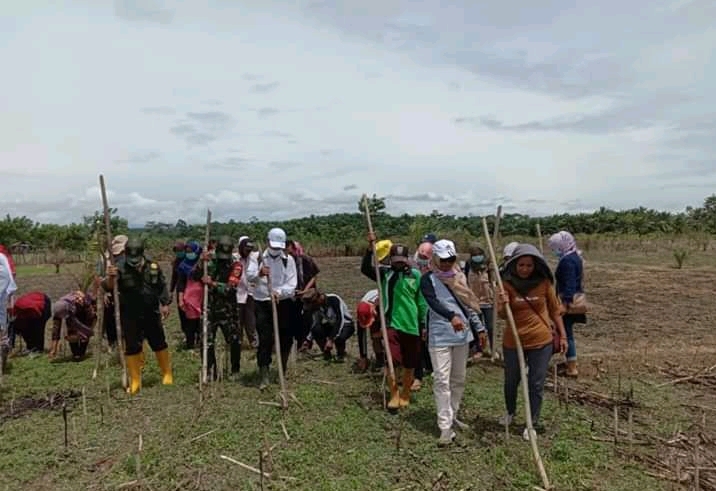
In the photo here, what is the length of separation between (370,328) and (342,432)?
7.42 feet

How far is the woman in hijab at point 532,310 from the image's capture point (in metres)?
5.17

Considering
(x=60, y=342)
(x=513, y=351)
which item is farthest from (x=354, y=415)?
(x=60, y=342)

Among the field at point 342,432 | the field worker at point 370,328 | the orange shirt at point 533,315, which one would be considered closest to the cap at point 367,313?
the field worker at point 370,328

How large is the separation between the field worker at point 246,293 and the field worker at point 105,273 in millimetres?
1480

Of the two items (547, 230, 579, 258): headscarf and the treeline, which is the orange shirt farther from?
the treeline

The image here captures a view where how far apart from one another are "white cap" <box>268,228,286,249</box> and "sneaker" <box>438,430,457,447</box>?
306cm

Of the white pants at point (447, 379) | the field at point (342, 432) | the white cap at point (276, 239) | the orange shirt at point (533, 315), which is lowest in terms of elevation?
the field at point (342, 432)

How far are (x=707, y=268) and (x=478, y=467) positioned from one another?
20.3m

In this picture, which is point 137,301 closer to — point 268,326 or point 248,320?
point 268,326

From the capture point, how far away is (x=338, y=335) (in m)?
8.62

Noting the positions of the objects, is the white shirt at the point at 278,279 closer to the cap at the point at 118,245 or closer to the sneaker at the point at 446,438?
the cap at the point at 118,245

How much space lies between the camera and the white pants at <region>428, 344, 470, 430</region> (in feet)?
16.9

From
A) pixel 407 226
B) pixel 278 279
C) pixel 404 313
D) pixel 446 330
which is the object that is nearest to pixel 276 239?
pixel 278 279

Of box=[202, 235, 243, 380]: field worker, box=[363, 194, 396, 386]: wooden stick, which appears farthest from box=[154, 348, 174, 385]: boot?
box=[363, 194, 396, 386]: wooden stick
